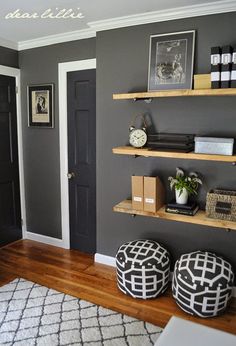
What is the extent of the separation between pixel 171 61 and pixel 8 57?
197cm

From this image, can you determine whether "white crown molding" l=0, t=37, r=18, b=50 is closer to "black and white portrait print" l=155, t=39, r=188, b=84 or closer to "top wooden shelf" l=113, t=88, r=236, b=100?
"top wooden shelf" l=113, t=88, r=236, b=100

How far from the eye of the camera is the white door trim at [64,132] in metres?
3.17

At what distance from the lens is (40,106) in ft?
11.4

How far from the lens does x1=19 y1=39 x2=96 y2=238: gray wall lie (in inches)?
132

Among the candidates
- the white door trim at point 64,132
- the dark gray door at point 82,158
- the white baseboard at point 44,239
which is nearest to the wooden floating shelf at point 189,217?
the dark gray door at point 82,158

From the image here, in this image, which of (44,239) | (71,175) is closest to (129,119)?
(71,175)

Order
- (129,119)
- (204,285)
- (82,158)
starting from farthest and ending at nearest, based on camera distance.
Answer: (82,158) → (129,119) → (204,285)

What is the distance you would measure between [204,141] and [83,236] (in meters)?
1.86

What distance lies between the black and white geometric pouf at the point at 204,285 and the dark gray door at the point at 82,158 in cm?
133

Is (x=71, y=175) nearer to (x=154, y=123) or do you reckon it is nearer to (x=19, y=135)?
(x=19, y=135)

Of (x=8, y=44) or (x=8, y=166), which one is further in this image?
(x=8, y=166)

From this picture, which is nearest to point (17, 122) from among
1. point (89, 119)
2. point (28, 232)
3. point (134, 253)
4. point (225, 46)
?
point (89, 119)

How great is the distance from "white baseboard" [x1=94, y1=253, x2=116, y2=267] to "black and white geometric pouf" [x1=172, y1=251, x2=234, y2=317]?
2.94 ft
